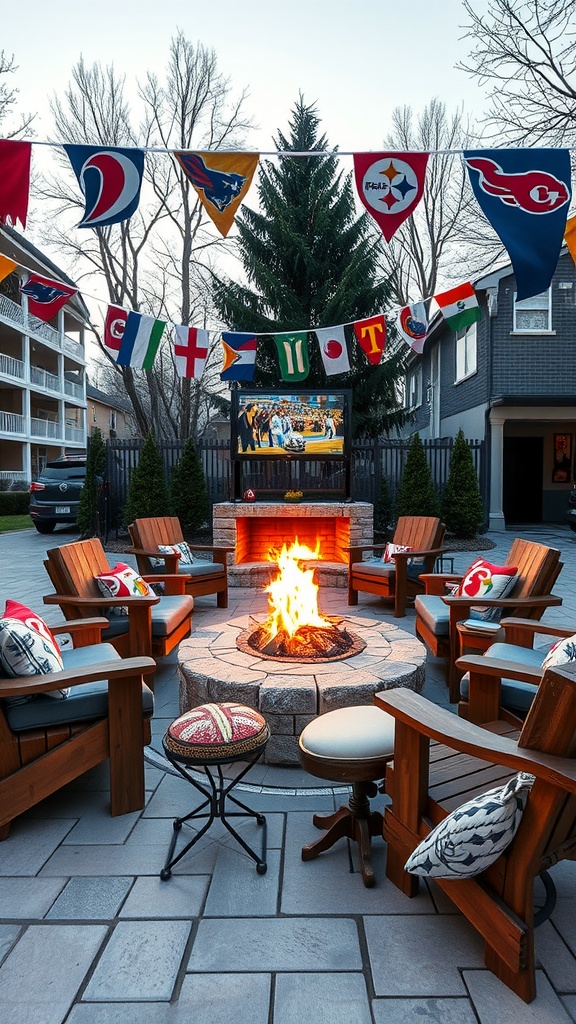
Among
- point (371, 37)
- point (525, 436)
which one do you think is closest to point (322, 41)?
point (371, 37)

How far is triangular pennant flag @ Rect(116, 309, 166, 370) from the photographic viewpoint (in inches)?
320

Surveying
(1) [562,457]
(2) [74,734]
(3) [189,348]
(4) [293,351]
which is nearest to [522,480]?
(1) [562,457]

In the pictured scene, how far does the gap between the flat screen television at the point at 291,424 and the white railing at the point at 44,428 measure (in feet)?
60.5

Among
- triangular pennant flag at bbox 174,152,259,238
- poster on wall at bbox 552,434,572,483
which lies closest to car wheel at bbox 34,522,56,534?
triangular pennant flag at bbox 174,152,259,238

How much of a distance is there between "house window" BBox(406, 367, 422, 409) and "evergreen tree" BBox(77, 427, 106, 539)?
12175mm

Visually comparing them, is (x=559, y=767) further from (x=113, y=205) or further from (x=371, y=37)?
(x=371, y=37)

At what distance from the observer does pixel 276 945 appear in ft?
6.15

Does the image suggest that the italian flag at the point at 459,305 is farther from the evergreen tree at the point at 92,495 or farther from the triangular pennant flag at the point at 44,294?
the evergreen tree at the point at 92,495

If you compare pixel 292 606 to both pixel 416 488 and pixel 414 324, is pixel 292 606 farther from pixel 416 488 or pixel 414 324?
pixel 416 488

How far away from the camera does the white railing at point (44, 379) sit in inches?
1000

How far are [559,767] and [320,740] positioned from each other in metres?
1.03

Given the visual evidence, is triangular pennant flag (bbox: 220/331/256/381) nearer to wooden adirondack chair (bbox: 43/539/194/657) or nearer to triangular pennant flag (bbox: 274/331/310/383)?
triangular pennant flag (bbox: 274/331/310/383)

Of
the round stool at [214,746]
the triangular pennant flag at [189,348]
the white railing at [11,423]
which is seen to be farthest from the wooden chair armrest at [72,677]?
the white railing at [11,423]

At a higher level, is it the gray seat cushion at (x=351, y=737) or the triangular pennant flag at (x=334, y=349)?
the triangular pennant flag at (x=334, y=349)
